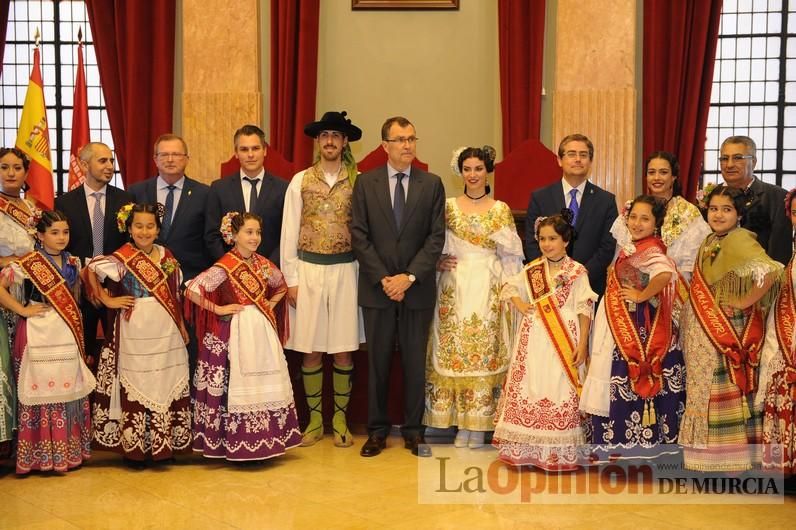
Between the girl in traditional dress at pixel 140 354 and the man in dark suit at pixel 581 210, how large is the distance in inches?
72.9

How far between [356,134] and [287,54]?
293 centimetres

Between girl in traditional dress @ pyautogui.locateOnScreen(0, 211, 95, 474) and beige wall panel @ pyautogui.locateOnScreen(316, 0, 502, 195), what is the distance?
383cm

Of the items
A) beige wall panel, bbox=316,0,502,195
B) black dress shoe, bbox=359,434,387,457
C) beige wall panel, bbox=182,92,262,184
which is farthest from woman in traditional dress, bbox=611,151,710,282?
beige wall panel, bbox=182,92,262,184

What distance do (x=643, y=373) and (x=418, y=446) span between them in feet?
3.97

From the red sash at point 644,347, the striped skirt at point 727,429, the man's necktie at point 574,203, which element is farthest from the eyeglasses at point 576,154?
the striped skirt at point 727,429

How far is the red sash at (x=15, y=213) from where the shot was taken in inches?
175

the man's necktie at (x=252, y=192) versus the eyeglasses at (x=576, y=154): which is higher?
the eyeglasses at (x=576, y=154)

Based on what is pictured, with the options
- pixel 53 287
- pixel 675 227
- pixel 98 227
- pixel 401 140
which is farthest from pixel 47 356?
pixel 675 227

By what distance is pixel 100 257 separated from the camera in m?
4.49

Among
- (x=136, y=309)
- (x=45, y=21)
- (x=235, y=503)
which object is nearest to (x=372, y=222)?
(x=136, y=309)

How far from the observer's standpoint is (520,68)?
7492 mm

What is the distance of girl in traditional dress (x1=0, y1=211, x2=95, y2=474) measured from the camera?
432cm

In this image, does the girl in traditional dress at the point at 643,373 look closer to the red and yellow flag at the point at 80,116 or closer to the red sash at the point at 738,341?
the red sash at the point at 738,341

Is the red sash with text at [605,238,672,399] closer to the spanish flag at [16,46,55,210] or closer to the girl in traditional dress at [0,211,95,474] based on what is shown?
the girl in traditional dress at [0,211,95,474]
